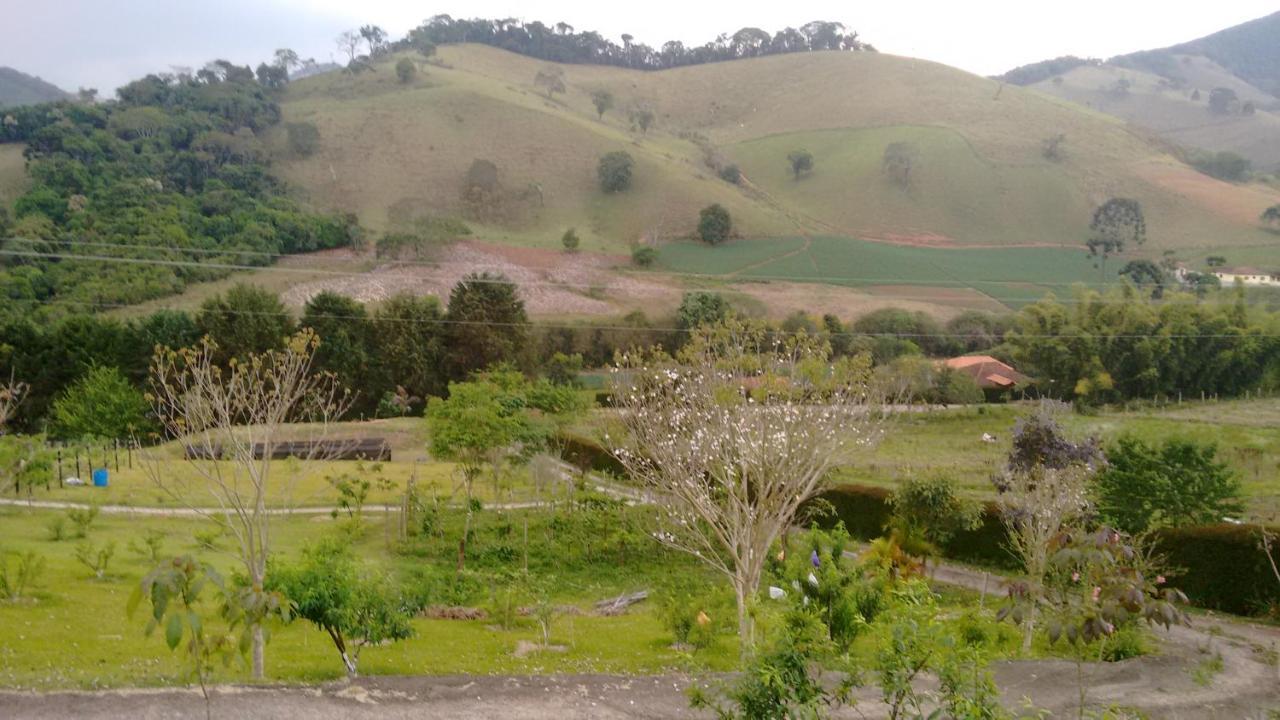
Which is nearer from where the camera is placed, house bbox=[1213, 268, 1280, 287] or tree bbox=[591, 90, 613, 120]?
house bbox=[1213, 268, 1280, 287]

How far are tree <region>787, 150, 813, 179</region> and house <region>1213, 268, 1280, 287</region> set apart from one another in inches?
1589

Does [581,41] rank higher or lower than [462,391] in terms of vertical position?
higher

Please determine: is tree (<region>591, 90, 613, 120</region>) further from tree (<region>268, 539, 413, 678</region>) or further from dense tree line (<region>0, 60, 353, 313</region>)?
tree (<region>268, 539, 413, 678</region>)

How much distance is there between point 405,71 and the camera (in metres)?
109

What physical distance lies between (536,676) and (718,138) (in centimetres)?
11108

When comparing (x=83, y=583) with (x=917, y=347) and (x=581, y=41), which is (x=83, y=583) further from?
(x=581, y=41)

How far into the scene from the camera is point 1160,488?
18.7 metres

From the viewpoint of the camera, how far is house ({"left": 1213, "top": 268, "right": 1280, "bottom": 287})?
206ft

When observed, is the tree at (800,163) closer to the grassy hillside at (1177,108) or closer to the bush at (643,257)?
the bush at (643,257)

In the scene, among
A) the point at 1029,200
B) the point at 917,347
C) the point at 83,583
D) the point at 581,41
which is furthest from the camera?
the point at 581,41

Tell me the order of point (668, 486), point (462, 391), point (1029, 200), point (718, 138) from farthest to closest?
point (718, 138) < point (1029, 200) < point (462, 391) < point (668, 486)

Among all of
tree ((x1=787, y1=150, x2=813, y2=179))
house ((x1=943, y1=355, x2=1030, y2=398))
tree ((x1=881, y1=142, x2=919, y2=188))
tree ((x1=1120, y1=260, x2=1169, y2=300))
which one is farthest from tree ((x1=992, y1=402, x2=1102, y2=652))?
tree ((x1=787, y1=150, x2=813, y2=179))

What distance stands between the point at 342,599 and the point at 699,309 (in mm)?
44206

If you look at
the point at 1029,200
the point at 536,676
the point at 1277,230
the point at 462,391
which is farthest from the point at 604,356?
the point at 1277,230
